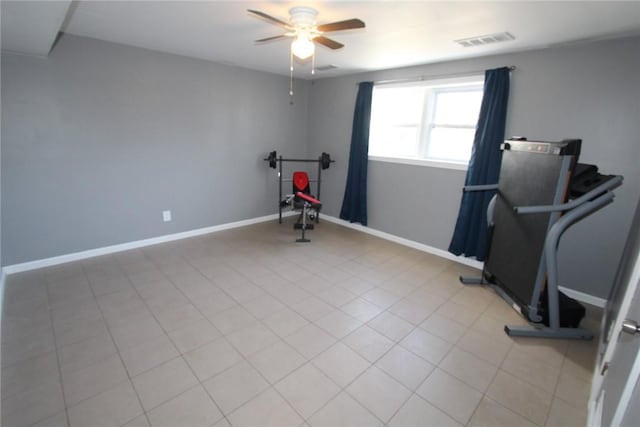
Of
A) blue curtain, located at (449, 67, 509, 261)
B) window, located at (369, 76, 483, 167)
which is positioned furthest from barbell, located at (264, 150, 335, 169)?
blue curtain, located at (449, 67, 509, 261)

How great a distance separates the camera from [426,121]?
13.2 feet

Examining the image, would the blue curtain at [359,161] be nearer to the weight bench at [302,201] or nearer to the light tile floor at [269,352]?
the weight bench at [302,201]

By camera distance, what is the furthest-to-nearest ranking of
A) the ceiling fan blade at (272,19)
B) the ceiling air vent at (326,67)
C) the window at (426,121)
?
the ceiling air vent at (326,67), the window at (426,121), the ceiling fan blade at (272,19)

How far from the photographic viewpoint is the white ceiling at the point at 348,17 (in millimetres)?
2021

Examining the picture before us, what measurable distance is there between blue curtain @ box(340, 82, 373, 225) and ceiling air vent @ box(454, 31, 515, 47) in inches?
64.5

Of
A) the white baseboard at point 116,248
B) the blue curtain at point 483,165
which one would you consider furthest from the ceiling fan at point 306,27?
the white baseboard at point 116,248

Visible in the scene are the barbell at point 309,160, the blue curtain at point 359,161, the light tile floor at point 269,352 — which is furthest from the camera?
the barbell at point 309,160

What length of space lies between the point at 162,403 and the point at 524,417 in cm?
208

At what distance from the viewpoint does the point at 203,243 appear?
410cm

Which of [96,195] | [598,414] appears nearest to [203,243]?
[96,195]

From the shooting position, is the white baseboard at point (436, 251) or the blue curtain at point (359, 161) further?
the blue curtain at point (359, 161)

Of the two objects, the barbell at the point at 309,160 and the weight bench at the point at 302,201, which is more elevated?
the barbell at the point at 309,160

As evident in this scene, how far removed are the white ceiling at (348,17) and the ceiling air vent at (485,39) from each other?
7 centimetres

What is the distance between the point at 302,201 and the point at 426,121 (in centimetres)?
207
